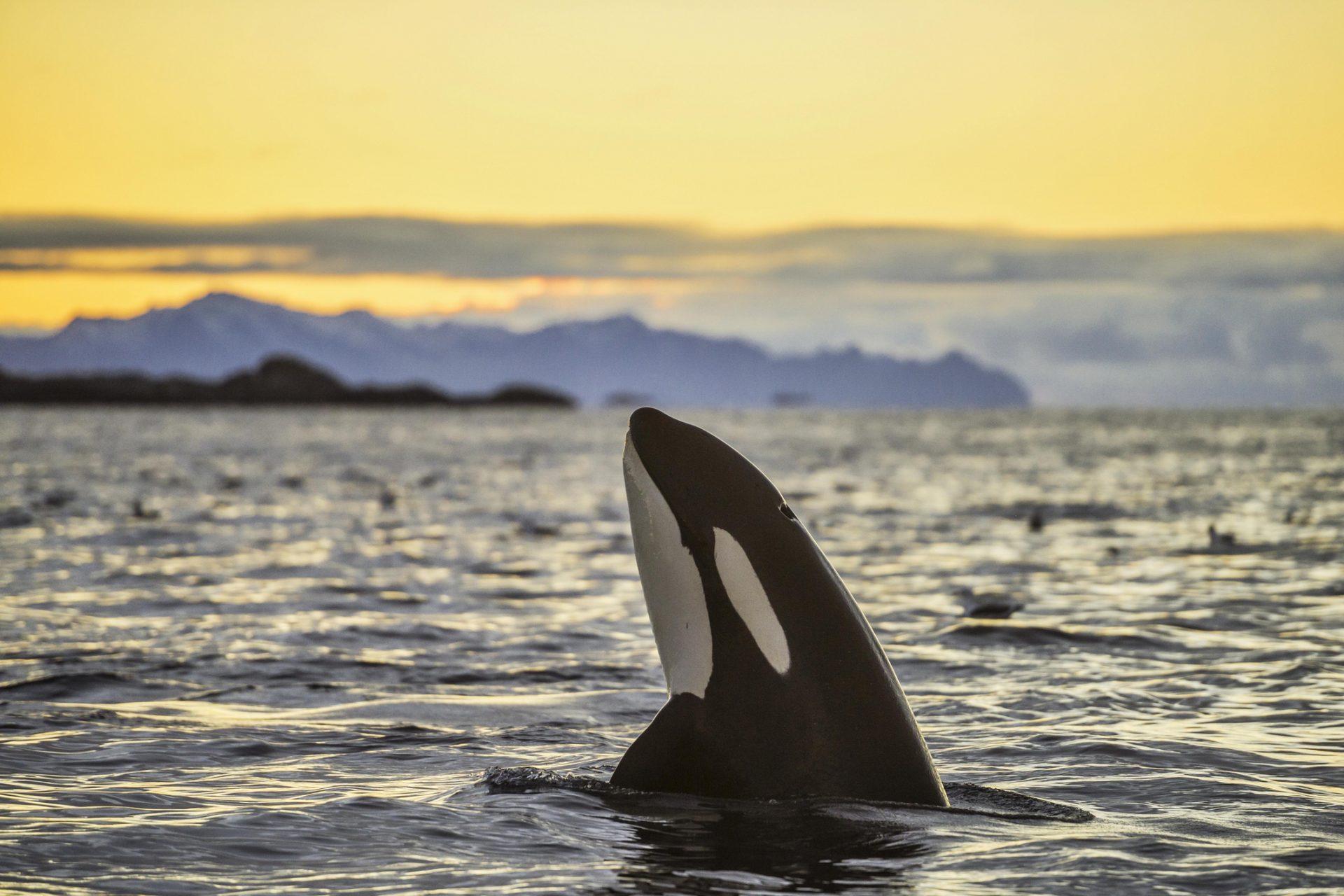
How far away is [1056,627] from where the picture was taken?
50.7ft

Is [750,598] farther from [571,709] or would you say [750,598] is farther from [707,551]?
[571,709]

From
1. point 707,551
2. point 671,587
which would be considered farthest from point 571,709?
point 707,551

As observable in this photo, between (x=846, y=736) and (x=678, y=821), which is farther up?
(x=846, y=736)

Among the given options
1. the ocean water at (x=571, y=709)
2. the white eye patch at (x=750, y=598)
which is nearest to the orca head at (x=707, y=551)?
the white eye patch at (x=750, y=598)

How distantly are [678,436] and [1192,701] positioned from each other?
6380 millimetres

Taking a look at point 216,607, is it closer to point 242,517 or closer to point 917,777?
point 917,777

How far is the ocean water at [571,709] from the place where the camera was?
6.59 m

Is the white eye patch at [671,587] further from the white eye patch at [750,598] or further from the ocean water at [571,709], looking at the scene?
the ocean water at [571,709]

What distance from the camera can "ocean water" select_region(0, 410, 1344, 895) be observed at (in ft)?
21.6

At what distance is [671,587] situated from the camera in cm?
706

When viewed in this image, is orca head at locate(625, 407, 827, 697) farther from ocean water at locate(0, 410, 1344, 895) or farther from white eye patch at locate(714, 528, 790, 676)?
ocean water at locate(0, 410, 1344, 895)

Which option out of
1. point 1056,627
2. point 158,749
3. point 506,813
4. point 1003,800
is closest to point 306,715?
point 158,749

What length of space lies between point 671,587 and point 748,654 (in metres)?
0.53

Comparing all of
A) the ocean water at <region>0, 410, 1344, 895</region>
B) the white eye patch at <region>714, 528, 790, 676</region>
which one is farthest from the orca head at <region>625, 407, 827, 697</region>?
the ocean water at <region>0, 410, 1344, 895</region>
